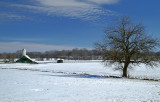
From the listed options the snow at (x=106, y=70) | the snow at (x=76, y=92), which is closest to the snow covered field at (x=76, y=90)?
the snow at (x=76, y=92)

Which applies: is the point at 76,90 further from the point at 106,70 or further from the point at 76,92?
the point at 106,70

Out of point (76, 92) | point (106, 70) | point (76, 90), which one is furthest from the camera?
point (106, 70)

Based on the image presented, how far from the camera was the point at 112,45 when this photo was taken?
25656 millimetres

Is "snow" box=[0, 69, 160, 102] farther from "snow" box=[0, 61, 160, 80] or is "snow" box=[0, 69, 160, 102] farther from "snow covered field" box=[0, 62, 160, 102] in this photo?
"snow" box=[0, 61, 160, 80]

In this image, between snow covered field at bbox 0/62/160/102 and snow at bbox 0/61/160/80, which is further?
snow at bbox 0/61/160/80

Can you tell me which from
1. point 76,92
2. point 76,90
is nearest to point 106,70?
point 76,90

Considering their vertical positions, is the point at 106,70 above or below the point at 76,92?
below

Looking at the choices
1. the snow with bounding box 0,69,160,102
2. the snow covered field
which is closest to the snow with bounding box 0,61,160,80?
the snow covered field

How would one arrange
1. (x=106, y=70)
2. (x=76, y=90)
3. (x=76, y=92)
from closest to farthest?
(x=76, y=92), (x=76, y=90), (x=106, y=70)

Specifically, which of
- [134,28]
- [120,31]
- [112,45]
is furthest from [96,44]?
[134,28]

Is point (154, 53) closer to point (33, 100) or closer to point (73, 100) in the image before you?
point (73, 100)

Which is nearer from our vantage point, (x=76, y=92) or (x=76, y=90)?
(x=76, y=92)

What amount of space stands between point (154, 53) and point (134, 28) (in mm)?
4635

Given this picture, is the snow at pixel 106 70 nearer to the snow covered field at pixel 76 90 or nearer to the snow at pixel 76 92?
the snow covered field at pixel 76 90
